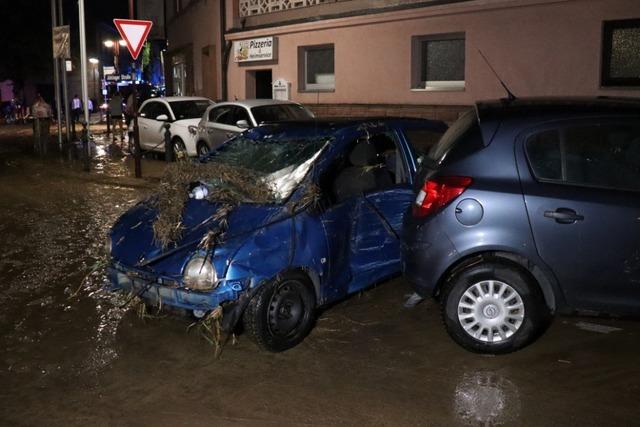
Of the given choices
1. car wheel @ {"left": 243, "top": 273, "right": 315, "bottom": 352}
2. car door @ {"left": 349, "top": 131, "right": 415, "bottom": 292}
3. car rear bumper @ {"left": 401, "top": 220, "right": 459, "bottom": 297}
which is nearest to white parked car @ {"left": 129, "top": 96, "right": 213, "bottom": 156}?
car door @ {"left": 349, "top": 131, "right": 415, "bottom": 292}

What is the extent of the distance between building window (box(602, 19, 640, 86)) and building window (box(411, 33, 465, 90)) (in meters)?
3.27

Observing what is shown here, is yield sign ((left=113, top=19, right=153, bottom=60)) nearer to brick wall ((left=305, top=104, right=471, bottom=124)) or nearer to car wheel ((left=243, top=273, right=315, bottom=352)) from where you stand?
brick wall ((left=305, top=104, right=471, bottom=124))

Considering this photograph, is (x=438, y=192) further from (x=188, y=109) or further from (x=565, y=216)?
(x=188, y=109)

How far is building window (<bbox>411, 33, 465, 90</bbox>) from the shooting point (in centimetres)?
1533

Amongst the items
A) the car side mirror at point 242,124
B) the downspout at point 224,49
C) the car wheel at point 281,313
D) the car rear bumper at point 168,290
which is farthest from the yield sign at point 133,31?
the car wheel at point 281,313

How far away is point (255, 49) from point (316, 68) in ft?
8.05

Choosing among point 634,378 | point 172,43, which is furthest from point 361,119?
point 172,43

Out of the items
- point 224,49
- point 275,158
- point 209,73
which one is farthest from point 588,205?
point 209,73

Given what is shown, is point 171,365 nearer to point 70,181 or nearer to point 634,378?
point 634,378

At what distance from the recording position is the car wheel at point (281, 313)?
5.00 m

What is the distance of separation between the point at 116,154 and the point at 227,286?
1653 cm

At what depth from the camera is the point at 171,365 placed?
5000mm

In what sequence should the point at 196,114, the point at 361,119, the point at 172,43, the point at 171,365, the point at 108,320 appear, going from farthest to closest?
1. the point at 172,43
2. the point at 196,114
3. the point at 361,119
4. the point at 108,320
5. the point at 171,365

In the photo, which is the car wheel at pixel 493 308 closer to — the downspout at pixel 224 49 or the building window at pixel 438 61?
the building window at pixel 438 61
